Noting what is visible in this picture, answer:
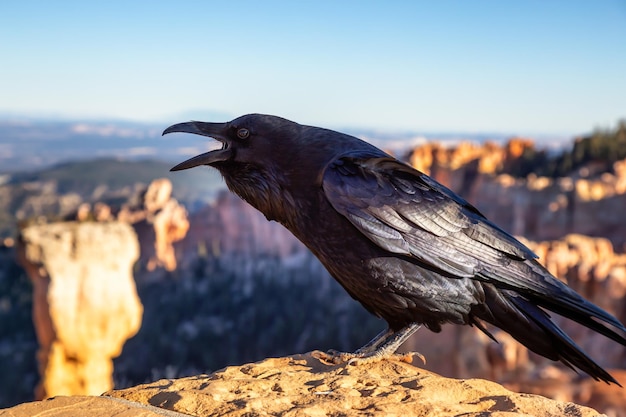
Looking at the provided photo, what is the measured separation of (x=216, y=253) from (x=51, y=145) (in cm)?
2906

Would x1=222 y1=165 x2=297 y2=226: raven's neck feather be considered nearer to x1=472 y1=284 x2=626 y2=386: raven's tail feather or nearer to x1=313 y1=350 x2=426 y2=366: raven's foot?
x1=313 y1=350 x2=426 y2=366: raven's foot

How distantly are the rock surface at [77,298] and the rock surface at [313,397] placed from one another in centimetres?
1690

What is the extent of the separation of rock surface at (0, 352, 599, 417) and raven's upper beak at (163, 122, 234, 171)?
1.13 meters

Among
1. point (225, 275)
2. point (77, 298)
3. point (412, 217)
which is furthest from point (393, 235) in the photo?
point (225, 275)

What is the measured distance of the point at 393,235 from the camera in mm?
3334

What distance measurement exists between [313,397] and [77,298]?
1868cm

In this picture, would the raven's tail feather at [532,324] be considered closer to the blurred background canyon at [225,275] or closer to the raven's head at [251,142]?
the raven's head at [251,142]

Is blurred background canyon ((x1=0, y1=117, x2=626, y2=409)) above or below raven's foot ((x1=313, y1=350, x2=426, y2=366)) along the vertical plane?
below

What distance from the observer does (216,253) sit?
4275 cm

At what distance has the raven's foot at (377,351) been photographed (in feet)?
12.2

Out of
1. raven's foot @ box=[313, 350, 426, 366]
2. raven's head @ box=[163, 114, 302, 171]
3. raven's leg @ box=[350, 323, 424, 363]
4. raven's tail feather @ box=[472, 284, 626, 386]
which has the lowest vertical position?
raven's foot @ box=[313, 350, 426, 366]

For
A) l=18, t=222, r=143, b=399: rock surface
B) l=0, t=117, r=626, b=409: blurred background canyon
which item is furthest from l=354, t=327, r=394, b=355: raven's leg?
l=18, t=222, r=143, b=399: rock surface

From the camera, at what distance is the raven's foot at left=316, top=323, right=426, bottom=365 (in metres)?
3.71

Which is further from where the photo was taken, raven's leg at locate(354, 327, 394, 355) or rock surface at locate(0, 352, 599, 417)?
raven's leg at locate(354, 327, 394, 355)
